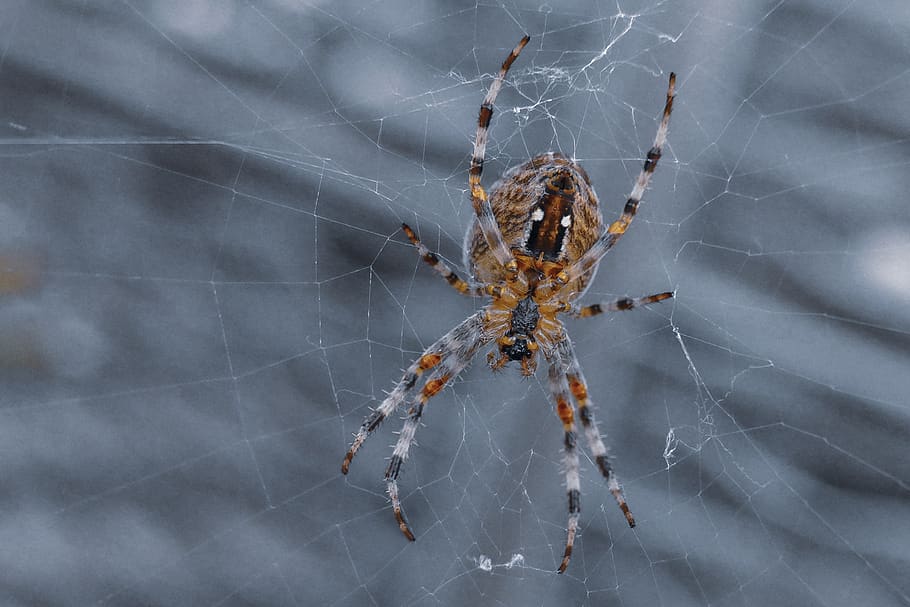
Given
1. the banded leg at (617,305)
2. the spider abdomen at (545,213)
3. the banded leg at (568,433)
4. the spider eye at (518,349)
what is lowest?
the banded leg at (568,433)

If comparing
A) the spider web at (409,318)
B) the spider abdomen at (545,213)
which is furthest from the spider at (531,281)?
the spider web at (409,318)

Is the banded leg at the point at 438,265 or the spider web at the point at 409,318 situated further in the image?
the spider web at the point at 409,318

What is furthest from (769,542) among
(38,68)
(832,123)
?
(38,68)

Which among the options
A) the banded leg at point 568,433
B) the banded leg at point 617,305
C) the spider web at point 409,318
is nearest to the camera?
the banded leg at point 617,305

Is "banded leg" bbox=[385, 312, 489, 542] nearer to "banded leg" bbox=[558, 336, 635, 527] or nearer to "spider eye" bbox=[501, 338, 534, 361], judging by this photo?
→ "spider eye" bbox=[501, 338, 534, 361]

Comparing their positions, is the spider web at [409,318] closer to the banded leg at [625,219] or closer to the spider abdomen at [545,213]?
the spider abdomen at [545,213]

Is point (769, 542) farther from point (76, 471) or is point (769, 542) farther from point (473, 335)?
point (76, 471)

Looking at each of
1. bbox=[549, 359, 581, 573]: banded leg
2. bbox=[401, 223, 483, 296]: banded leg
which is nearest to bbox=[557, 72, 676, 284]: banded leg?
bbox=[401, 223, 483, 296]: banded leg
